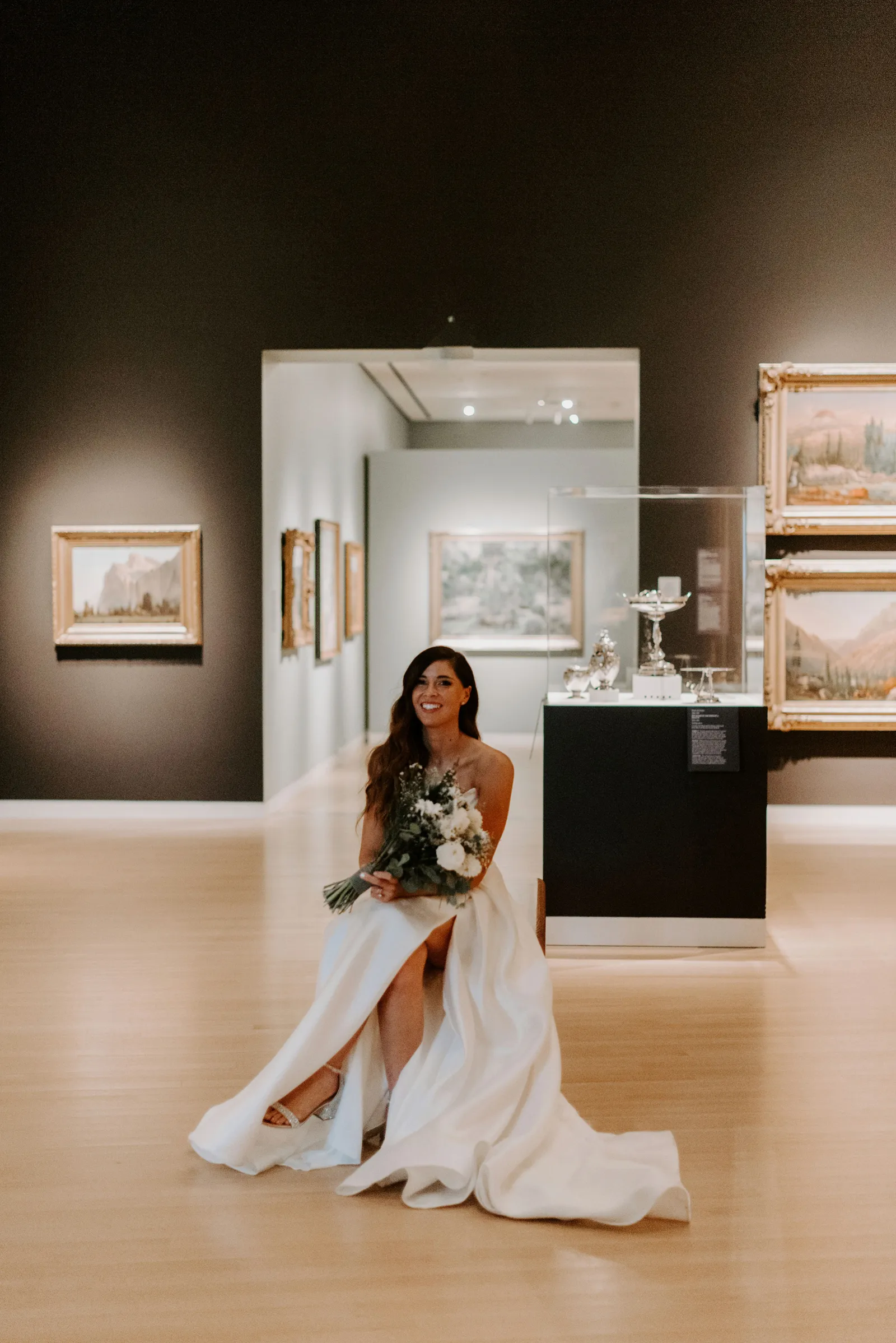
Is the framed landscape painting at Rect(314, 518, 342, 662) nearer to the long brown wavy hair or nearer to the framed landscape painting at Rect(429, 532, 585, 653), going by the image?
the framed landscape painting at Rect(429, 532, 585, 653)

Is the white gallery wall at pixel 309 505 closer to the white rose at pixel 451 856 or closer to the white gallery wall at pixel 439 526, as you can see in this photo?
the white gallery wall at pixel 439 526

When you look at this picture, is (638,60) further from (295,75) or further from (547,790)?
(547,790)

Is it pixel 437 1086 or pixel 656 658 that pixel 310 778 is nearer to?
pixel 656 658

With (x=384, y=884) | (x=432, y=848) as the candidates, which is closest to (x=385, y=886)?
(x=384, y=884)

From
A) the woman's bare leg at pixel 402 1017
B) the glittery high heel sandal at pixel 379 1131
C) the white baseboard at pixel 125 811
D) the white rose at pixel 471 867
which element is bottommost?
the glittery high heel sandal at pixel 379 1131

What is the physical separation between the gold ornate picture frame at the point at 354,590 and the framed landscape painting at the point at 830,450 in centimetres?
710

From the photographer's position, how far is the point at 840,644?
10008mm

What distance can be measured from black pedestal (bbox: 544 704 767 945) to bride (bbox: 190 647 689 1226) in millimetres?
2364

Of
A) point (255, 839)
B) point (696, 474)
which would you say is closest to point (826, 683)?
point (696, 474)

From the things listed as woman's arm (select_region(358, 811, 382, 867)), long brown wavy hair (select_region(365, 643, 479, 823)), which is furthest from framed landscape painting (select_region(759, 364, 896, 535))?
woman's arm (select_region(358, 811, 382, 867))

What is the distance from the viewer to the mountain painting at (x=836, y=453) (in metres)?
9.87

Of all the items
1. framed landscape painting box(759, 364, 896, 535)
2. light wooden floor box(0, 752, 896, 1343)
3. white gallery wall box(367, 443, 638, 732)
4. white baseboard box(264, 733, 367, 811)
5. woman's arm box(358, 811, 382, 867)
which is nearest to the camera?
light wooden floor box(0, 752, 896, 1343)

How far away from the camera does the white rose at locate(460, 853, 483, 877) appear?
393cm

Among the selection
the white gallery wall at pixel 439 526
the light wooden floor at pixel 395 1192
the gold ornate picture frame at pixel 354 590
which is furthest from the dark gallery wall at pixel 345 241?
the white gallery wall at pixel 439 526
